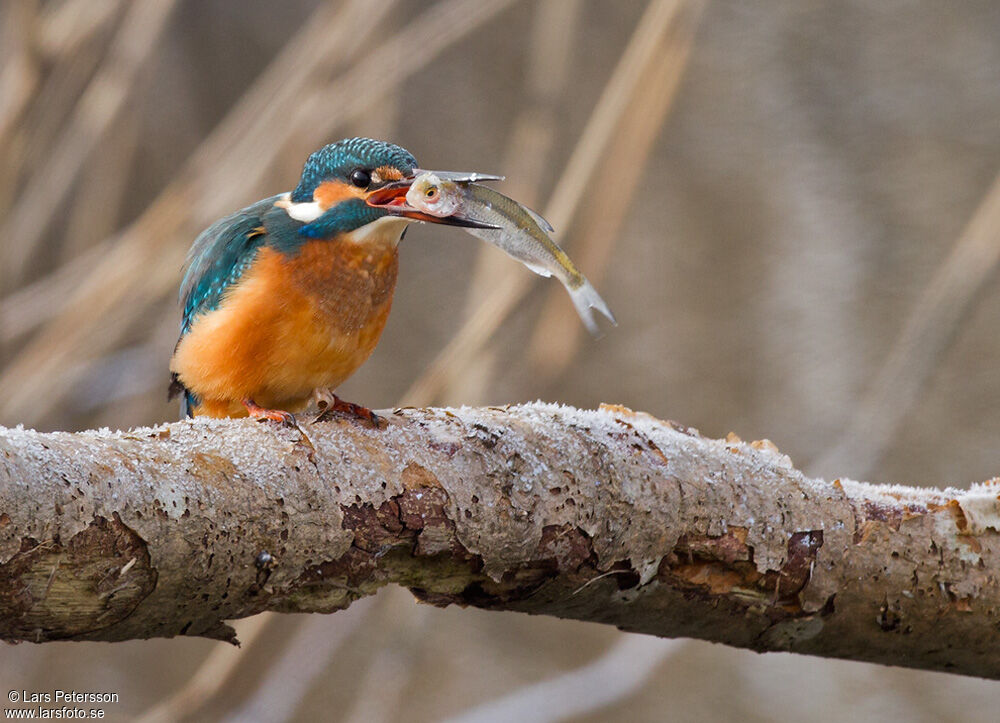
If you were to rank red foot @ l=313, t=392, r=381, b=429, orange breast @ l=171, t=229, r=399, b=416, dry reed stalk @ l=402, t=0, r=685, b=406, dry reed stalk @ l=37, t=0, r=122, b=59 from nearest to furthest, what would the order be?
1. red foot @ l=313, t=392, r=381, b=429
2. orange breast @ l=171, t=229, r=399, b=416
3. dry reed stalk @ l=402, t=0, r=685, b=406
4. dry reed stalk @ l=37, t=0, r=122, b=59

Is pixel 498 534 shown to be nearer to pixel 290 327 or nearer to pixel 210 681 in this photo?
pixel 290 327

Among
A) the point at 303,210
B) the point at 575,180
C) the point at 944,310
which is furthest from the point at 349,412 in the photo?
the point at 944,310

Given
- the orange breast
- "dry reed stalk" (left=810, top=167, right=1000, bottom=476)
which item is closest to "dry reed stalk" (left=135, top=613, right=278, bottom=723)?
the orange breast

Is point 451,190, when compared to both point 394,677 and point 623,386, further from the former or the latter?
point 623,386

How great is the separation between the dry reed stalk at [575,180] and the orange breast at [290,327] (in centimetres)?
30

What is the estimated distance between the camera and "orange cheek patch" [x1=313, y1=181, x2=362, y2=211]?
190 centimetres

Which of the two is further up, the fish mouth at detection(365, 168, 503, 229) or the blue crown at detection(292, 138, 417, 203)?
the blue crown at detection(292, 138, 417, 203)

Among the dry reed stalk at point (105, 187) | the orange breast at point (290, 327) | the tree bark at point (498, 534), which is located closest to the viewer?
the tree bark at point (498, 534)

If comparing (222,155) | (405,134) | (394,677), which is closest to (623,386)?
(405,134)

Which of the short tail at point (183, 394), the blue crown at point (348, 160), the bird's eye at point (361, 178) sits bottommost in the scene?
the short tail at point (183, 394)

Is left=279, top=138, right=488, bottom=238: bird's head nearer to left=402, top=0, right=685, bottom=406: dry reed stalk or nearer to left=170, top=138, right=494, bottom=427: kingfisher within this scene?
left=170, top=138, right=494, bottom=427: kingfisher

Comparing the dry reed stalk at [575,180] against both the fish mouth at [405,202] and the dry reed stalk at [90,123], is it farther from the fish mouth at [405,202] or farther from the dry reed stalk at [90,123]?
the dry reed stalk at [90,123]

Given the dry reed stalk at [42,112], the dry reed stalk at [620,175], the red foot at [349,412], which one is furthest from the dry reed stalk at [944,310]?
the dry reed stalk at [42,112]

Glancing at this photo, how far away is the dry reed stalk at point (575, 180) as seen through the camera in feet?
6.94
